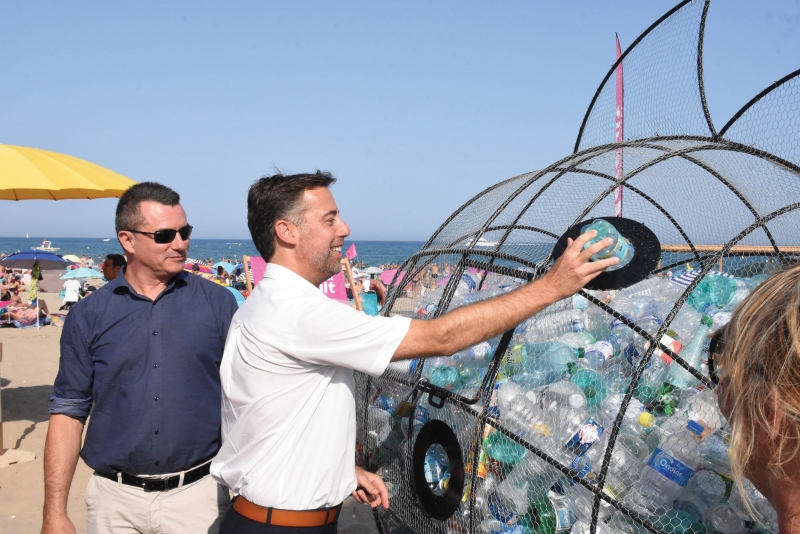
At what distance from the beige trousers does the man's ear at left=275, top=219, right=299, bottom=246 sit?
3.89 feet

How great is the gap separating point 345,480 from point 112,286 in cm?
135

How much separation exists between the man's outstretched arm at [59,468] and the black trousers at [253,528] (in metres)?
0.72

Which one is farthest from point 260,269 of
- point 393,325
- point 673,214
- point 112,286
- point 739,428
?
point 739,428

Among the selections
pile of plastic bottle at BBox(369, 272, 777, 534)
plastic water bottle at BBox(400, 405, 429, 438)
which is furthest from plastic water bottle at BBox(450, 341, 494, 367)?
plastic water bottle at BBox(400, 405, 429, 438)

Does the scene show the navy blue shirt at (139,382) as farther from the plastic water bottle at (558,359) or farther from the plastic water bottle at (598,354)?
the plastic water bottle at (598,354)

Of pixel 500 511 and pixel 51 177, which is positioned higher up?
pixel 51 177

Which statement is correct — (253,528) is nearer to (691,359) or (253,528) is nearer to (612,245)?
(612,245)

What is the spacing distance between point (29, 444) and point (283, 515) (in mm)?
5132

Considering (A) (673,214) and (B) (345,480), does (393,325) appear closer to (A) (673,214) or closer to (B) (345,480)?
(B) (345,480)

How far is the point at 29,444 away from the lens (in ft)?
18.6

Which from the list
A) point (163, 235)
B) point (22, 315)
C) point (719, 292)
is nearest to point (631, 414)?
point (719, 292)

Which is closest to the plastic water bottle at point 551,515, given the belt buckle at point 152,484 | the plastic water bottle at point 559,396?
the plastic water bottle at point 559,396

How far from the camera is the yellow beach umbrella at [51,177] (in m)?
4.65

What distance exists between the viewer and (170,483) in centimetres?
235
